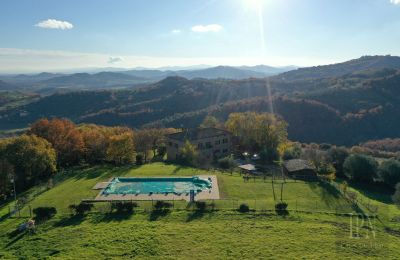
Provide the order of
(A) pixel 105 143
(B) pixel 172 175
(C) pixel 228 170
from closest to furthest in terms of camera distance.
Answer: (B) pixel 172 175 → (C) pixel 228 170 → (A) pixel 105 143

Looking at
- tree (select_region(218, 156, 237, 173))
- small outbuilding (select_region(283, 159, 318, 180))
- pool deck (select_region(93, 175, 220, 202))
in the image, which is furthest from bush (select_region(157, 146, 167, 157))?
pool deck (select_region(93, 175, 220, 202))

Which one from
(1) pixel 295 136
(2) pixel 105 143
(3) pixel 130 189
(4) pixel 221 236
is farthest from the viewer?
(1) pixel 295 136

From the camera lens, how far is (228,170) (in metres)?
58.5

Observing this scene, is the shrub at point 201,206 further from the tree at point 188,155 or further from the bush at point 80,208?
the tree at point 188,155

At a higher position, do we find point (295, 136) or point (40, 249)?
point (40, 249)

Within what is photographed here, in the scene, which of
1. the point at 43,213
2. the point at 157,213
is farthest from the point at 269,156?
the point at 43,213

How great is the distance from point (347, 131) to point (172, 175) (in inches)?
4834

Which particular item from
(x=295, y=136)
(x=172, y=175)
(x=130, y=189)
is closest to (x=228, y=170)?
(x=172, y=175)

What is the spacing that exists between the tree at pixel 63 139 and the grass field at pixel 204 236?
27329 millimetres

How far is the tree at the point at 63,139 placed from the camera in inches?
2670

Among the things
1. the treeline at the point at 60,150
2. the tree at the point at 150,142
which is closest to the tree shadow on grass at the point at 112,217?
the treeline at the point at 60,150

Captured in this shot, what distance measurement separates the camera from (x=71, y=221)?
34750 mm

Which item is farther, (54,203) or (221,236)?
(54,203)

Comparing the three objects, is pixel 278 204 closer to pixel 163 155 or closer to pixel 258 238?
pixel 258 238
